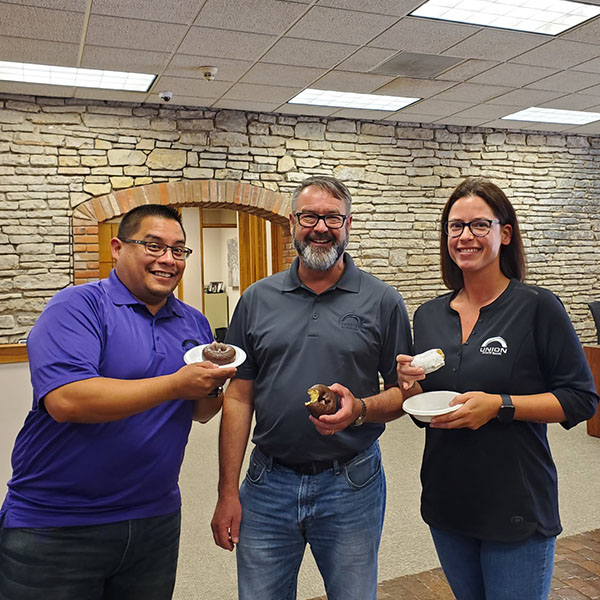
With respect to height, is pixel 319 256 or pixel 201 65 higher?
pixel 201 65

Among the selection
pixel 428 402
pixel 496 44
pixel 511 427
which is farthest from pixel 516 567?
pixel 496 44

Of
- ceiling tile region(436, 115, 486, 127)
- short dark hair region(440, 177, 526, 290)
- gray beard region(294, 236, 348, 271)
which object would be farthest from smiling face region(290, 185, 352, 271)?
ceiling tile region(436, 115, 486, 127)

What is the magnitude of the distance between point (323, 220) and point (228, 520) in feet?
3.02

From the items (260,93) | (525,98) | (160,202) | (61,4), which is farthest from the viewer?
(525,98)

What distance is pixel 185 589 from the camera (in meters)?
3.10

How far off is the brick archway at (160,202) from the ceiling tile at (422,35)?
237 cm

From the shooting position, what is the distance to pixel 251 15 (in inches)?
157

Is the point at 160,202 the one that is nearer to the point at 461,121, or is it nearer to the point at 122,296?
the point at 461,121

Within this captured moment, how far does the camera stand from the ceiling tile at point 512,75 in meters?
5.27

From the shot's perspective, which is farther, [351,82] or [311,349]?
[351,82]

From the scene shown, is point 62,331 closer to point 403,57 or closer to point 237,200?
point 403,57

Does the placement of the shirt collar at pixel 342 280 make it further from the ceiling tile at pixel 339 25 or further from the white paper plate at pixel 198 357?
the ceiling tile at pixel 339 25

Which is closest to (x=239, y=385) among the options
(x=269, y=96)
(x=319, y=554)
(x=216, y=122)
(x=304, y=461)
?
(x=304, y=461)

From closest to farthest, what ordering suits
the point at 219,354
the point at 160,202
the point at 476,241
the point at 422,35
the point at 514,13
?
the point at 219,354, the point at 476,241, the point at 514,13, the point at 422,35, the point at 160,202
